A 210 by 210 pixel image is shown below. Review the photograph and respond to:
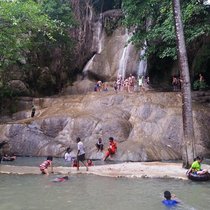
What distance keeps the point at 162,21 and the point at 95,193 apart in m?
16.7

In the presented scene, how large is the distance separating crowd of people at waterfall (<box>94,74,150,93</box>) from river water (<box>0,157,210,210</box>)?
16.5 metres

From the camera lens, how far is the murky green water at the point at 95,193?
421 inches

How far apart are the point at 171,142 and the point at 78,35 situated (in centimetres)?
2019

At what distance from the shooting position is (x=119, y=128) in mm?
23250

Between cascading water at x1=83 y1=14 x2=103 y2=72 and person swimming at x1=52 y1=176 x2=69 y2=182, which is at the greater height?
cascading water at x1=83 y1=14 x2=103 y2=72

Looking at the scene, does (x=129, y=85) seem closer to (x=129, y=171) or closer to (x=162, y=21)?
(x=162, y=21)

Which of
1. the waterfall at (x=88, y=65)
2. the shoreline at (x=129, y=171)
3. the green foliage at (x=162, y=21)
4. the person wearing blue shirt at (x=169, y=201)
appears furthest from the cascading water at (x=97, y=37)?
the person wearing blue shirt at (x=169, y=201)

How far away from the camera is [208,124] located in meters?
23.3

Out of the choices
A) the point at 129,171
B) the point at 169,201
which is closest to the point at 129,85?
the point at 129,171

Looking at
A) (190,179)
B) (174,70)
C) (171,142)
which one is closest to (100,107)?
(171,142)

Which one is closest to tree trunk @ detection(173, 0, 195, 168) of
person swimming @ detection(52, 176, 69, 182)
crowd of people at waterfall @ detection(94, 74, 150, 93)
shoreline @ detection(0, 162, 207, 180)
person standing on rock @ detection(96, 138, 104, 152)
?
shoreline @ detection(0, 162, 207, 180)

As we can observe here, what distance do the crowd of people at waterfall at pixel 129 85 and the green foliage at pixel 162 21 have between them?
155 inches

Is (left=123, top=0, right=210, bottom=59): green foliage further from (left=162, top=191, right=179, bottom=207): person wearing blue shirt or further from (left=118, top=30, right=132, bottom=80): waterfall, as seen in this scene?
(left=162, top=191, right=179, bottom=207): person wearing blue shirt

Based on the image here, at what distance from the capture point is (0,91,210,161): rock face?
71.8 ft
